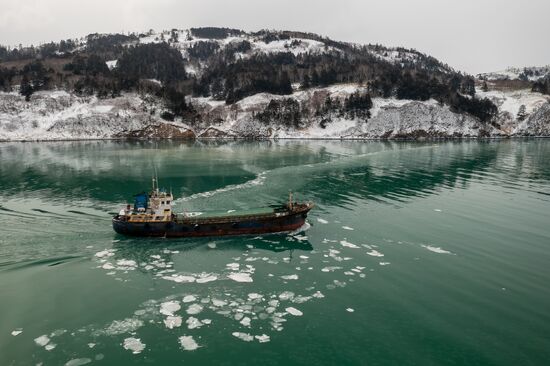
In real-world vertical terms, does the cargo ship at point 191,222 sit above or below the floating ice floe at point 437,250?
above

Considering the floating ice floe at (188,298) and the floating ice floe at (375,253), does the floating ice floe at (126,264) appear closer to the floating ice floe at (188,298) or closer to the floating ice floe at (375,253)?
the floating ice floe at (188,298)

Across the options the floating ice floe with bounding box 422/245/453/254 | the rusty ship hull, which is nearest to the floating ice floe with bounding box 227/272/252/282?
the rusty ship hull

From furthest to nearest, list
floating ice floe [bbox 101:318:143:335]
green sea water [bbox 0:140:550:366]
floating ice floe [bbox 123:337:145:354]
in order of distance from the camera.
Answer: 1. floating ice floe [bbox 101:318:143:335]
2. green sea water [bbox 0:140:550:366]
3. floating ice floe [bbox 123:337:145:354]

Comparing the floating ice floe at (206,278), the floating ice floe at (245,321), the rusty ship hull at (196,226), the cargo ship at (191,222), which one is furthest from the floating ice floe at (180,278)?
the cargo ship at (191,222)

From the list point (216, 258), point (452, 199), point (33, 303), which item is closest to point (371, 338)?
point (216, 258)

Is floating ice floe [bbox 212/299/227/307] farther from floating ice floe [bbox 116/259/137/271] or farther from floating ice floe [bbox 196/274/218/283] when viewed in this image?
floating ice floe [bbox 116/259/137/271]

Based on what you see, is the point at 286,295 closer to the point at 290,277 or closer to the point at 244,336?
the point at 290,277
